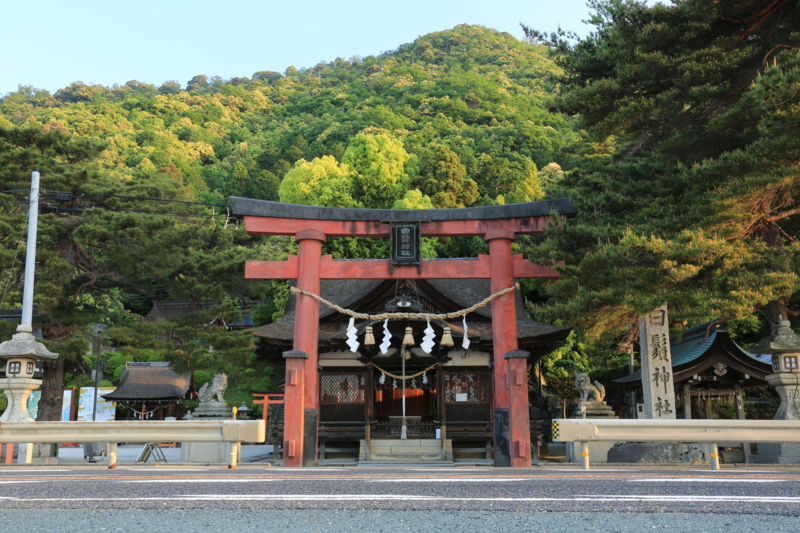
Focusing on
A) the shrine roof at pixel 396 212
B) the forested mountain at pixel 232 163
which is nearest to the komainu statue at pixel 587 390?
the shrine roof at pixel 396 212

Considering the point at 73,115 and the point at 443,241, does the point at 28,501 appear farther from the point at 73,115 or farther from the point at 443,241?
the point at 73,115

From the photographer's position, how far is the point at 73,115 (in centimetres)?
5522

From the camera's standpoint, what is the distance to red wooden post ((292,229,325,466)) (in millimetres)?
12539

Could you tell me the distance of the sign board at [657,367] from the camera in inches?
509

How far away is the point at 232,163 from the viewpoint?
56.2 meters

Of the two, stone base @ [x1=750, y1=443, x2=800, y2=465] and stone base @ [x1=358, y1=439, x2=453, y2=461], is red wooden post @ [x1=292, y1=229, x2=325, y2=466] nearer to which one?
stone base @ [x1=358, y1=439, x2=453, y2=461]

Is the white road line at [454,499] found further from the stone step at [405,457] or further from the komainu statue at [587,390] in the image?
the stone step at [405,457]

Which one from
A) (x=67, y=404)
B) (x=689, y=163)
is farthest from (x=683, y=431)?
(x=67, y=404)

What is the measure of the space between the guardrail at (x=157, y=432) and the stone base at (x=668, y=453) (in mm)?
8837

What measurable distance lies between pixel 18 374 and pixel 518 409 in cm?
979

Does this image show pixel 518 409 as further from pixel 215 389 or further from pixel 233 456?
pixel 215 389

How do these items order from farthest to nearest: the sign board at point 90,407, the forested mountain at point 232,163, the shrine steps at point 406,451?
the sign board at point 90,407 → the forested mountain at point 232,163 → the shrine steps at point 406,451

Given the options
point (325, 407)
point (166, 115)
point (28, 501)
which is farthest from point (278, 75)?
point (28, 501)

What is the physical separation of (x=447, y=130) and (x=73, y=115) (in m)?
32.8
